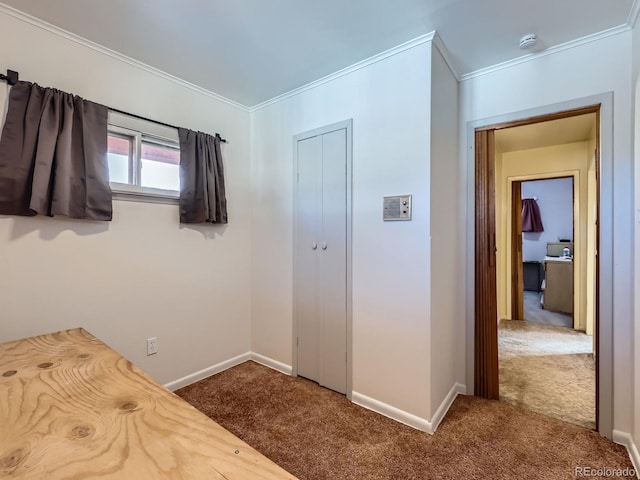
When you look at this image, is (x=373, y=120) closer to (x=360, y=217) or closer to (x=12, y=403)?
(x=360, y=217)

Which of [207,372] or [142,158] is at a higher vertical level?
[142,158]

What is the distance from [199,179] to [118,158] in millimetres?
540

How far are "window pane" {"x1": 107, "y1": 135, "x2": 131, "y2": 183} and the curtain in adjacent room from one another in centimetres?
735

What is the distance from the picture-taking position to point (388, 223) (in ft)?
6.62

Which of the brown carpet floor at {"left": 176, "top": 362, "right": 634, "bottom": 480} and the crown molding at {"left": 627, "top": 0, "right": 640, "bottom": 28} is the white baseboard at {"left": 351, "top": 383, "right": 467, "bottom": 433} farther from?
the crown molding at {"left": 627, "top": 0, "right": 640, "bottom": 28}

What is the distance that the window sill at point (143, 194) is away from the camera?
2029 millimetres

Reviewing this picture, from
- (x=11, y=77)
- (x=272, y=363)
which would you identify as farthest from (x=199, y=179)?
(x=272, y=363)

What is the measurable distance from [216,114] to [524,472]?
10.4 feet

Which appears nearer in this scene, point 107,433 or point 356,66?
point 107,433

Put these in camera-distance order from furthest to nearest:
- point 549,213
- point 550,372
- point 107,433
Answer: point 549,213
point 550,372
point 107,433

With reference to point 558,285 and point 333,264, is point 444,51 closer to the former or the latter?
point 333,264

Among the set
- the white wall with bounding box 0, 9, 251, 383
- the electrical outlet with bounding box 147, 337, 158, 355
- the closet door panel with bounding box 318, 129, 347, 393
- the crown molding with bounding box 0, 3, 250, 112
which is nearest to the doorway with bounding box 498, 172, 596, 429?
the closet door panel with bounding box 318, 129, 347, 393

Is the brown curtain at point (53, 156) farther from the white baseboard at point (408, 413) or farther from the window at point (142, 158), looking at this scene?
the white baseboard at point (408, 413)

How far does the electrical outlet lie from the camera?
7.16 feet
